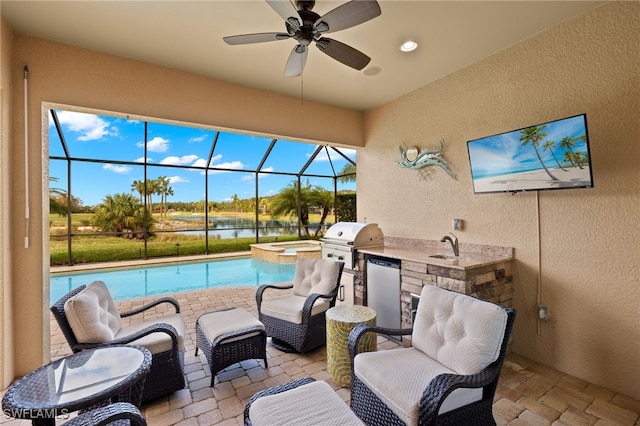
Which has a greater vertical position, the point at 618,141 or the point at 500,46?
the point at 500,46

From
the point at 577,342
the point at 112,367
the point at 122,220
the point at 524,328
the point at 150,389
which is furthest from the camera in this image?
the point at 122,220

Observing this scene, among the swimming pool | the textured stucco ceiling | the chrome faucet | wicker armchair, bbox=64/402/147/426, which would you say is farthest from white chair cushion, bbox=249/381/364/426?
the swimming pool

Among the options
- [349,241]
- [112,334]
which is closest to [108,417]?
[112,334]

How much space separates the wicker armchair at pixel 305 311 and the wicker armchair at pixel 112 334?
985 mm

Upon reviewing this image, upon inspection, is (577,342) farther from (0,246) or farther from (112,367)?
(0,246)

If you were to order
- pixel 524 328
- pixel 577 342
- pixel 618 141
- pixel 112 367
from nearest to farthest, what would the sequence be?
1. pixel 112 367
2. pixel 618 141
3. pixel 577 342
4. pixel 524 328

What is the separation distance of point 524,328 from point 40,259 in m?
4.88

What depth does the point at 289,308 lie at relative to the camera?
10.3 feet

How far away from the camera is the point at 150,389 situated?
7.35 feet

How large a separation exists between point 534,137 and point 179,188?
397 inches

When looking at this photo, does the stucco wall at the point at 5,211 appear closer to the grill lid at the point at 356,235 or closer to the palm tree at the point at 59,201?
the grill lid at the point at 356,235

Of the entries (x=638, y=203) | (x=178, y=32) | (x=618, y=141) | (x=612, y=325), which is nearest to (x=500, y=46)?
(x=618, y=141)

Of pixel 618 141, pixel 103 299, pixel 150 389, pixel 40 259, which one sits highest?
pixel 618 141

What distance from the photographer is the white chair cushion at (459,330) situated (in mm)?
1708
